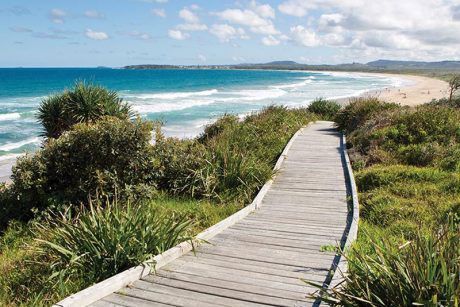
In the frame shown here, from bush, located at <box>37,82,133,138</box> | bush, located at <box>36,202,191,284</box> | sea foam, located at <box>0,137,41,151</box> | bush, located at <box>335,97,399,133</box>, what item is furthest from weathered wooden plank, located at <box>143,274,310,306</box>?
sea foam, located at <box>0,137,41,151</box>

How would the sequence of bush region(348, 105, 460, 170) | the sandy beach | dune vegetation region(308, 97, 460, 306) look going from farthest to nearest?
1. the sandy beach
2. bush region(348, 105, 460, 170)
3. dune vegetation region(308, 97, 460, 306)

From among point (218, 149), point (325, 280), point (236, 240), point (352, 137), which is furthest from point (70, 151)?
point (352, 137)

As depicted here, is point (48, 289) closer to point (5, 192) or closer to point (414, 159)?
point (5, 192)

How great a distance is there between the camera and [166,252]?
5.79 metres

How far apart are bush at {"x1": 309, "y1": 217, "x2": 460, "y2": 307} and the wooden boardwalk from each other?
772 millimetres

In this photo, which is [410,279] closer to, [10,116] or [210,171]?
[210,171]

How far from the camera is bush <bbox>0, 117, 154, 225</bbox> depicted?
29.8ft

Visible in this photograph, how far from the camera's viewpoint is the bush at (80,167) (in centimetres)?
908

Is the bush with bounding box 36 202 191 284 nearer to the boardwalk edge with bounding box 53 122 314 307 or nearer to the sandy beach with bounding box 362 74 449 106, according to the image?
A: the boardwalk edge with bounding box 53 122 314 307

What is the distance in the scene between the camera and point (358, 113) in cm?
1831

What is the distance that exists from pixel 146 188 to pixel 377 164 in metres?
6.17

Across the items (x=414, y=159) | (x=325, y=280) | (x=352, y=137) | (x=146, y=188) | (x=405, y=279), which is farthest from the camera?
(x=352, y=137)

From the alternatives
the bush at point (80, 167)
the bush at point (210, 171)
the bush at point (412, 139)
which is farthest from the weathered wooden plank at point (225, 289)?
the bush at point (412, 139)

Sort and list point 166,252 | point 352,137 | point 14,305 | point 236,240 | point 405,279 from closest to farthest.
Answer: point 405,279 < point 14,305 < point 166,252 < point 236,240 < point 352,137
